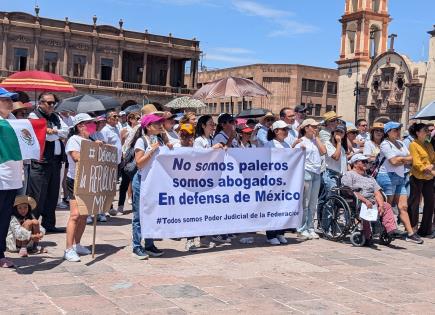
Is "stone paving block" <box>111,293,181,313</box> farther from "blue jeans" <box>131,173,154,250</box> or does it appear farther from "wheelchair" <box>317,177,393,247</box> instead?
"wheelchair" <box>317,177,393,247</box>

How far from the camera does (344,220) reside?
28.2 feet

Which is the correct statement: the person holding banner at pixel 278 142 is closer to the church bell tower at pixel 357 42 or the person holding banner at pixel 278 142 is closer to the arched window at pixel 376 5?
the church bell tower at pixel 357 42

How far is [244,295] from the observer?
5.54 metres

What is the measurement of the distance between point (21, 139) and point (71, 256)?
57.8 inches

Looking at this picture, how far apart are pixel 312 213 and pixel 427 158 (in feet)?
7.21

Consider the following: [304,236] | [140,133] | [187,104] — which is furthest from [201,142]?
[187,104]

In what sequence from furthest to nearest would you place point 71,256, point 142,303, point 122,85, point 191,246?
point 122,85, point 191,246, point 71,256, point 142,303

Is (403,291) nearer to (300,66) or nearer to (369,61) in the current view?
(369,61)

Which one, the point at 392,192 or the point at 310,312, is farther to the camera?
the point at 392,192

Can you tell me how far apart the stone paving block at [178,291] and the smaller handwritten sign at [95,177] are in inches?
58.2

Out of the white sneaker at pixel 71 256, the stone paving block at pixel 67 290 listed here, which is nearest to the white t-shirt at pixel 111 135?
the white sneaker at pixel 71 256

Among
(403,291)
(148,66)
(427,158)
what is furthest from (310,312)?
(148,66)

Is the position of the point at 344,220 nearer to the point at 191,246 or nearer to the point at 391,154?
the point at 391,154

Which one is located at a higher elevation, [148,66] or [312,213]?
[148,66]
